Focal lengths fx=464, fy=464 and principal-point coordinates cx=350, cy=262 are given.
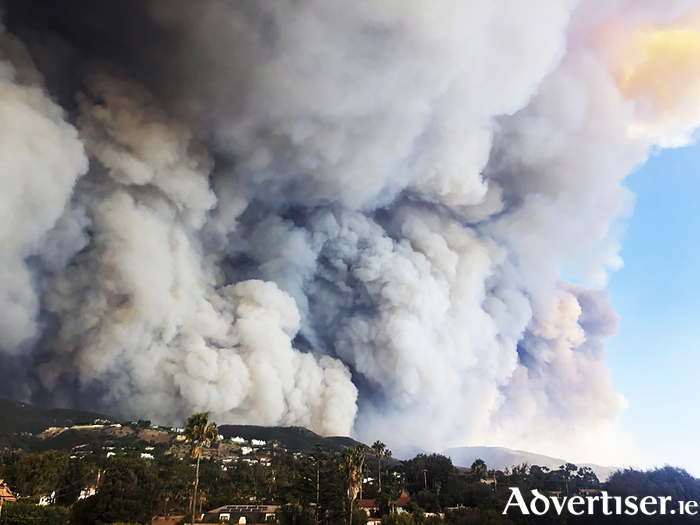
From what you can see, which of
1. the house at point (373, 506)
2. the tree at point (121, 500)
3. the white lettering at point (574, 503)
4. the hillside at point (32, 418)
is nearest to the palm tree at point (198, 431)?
the tree at point (121, 500)

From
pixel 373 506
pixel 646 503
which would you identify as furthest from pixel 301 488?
pixel 646 503

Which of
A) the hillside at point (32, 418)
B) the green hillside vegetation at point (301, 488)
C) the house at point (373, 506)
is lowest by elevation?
the house at point (373, 506)

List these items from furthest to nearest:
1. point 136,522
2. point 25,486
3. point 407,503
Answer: point 407,503 → point 25,486 → point 136,522

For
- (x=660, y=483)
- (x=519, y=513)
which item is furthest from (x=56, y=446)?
(x=660, y=483)

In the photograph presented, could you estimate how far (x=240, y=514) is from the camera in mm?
44188

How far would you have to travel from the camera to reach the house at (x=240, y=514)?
4131 centimetres

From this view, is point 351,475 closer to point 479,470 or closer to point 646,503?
point 646,503

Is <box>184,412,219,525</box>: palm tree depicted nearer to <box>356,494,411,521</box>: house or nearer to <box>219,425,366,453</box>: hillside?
<box>356,494,411,521</box>: house

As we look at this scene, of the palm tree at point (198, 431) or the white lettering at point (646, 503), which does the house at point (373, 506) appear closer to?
the palm tree at point (198, 431)

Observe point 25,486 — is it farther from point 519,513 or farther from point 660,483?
point 660,483

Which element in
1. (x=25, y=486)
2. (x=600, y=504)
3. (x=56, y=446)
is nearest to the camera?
(x=600, y=504)

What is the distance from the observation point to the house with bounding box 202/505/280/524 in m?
41.3

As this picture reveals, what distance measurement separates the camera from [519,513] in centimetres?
3562

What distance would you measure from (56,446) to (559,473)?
320ft
